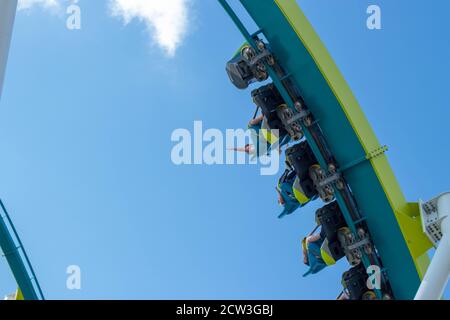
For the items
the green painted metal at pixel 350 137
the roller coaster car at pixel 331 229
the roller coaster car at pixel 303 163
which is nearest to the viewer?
the green painted metal at pixel 350 137

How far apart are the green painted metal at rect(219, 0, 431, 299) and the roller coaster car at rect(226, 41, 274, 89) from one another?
0.20 m

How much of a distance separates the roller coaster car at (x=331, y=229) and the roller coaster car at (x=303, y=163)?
12.5 inches

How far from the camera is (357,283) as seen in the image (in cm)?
994

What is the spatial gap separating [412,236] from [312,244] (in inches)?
58.4

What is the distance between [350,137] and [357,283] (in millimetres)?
2247

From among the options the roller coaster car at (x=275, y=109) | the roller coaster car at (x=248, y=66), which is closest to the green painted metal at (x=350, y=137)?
the roller coaster car at (x=248, y=66)

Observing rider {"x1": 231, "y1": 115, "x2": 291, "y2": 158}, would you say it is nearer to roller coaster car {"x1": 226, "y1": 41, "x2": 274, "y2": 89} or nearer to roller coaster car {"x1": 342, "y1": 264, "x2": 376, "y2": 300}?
roller coaster car {"x1": 226, "y1": 41, "x2": 274, "y2": 89}

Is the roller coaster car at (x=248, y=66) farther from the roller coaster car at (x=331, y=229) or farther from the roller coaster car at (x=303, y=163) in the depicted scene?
the roller coaster car at (x=331, y=229)

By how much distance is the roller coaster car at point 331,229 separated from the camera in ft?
32.0

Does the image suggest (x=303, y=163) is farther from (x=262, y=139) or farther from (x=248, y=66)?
(x=248, y=66)

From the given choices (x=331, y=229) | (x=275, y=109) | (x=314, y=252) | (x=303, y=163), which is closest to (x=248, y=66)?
(x=275, y=109)

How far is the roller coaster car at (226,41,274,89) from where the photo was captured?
385 inches

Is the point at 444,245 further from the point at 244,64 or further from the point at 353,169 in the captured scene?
the point at 244,64

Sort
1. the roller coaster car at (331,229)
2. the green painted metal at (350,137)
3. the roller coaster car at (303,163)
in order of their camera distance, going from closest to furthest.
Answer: the green painted metal at (350,137) < the roller coaster car at (331,229) < the roller coaster car at (303,163)
